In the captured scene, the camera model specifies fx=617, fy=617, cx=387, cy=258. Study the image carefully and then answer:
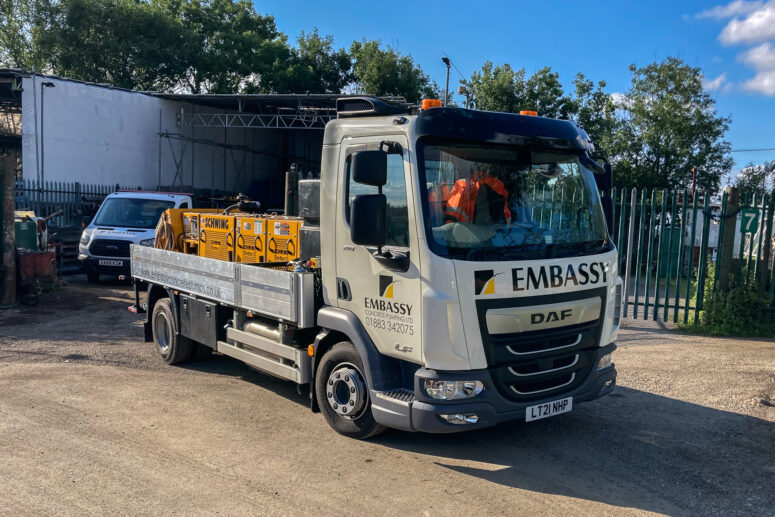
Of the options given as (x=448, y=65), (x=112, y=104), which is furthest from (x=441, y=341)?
(x=112, y=104)

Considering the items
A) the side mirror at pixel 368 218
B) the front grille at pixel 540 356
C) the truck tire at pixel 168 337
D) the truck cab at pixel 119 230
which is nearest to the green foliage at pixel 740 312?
the front grille at pixel 540 356

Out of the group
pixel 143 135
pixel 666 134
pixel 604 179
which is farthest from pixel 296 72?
pixel 604 179

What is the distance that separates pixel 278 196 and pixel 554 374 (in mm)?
31485

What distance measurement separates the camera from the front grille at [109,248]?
46.0ft

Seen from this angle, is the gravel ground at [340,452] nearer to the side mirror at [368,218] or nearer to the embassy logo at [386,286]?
the embassy logo at [386,286]

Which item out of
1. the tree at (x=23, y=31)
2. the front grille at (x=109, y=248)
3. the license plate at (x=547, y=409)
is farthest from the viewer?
the tree at (x=23, y=31)

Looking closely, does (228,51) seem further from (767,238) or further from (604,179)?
(604,179)

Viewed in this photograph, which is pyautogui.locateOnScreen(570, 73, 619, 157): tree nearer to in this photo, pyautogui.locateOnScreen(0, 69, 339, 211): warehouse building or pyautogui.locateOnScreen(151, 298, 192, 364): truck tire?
pyautogui.locateOnScreen(0, 69, 339, 211): warehouse building

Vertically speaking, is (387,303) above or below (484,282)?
below

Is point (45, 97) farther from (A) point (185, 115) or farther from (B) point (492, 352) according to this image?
(B) point (492, 352)

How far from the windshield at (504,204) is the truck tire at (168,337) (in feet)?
14.6

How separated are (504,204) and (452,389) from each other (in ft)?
4.75

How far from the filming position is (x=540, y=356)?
4617 mm

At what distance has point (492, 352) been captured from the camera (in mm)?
4410
